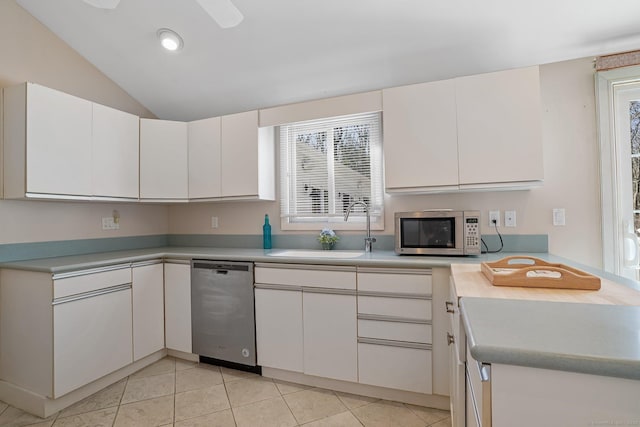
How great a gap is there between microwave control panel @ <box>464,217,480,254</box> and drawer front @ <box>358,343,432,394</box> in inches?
27.9

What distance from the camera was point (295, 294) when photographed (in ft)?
7.29

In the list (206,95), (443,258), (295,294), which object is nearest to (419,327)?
(443,258)

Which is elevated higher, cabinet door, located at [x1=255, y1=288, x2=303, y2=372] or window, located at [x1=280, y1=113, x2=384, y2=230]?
window, located at [x1=280, y1=113, x2=384, y2=230]

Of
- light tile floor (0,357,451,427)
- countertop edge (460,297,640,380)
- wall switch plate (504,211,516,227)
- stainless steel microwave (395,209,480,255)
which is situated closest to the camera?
countertop edge (460,297,640,380)

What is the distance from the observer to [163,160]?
2850 millimetres

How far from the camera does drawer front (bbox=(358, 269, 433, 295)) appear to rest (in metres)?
1.91

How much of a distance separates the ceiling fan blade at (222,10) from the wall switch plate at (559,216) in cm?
241

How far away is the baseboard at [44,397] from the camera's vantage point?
6.38 feet

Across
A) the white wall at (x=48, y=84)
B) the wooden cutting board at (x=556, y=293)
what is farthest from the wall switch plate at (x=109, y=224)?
the wooden cutting board at (x=556, y=293)

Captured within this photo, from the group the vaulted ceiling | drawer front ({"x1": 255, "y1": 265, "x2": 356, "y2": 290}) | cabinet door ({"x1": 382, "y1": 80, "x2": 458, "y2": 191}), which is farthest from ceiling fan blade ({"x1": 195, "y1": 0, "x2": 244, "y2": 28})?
drawer front ({"x1": 255, "y1": 265, "x2": 356, "y2": 290})

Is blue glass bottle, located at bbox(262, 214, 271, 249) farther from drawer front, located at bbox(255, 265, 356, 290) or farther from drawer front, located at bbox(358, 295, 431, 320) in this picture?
drawer front, located at bbox(358, 295, 431, 320)

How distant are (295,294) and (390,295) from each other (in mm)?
663

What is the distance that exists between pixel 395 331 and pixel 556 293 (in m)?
1.03

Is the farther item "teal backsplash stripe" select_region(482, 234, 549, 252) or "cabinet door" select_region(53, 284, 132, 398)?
"teal backsplash stripe" select_region(482, 234, 549, 252)
